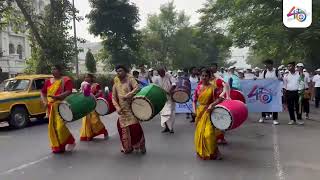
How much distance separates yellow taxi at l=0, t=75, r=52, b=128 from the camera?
569 inches

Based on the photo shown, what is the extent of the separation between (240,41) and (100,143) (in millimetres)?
24883

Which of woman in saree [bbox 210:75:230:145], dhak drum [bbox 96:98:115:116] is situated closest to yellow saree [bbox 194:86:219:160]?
woman in saree [bbox 210:75:230:145]

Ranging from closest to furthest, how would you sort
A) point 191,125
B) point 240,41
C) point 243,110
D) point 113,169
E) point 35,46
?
point 113,169 → point 243,110 → point 191,125 → point 35,46 → point 240,41

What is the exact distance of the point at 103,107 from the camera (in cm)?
1142

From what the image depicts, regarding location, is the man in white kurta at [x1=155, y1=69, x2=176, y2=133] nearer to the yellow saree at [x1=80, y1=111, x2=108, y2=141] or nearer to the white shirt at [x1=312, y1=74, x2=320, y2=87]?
the yellow saree at [x1=80, y1=111, x2=108, y2=141]

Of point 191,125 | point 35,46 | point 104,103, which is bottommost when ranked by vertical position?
point 191,125

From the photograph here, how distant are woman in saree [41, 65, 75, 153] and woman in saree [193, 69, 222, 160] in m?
2.65

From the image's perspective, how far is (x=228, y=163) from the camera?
8.41 m

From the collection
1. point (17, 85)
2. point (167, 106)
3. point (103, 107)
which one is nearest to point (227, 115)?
point (103, 107)

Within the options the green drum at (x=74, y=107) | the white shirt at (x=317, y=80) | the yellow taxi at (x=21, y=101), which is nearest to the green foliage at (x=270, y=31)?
the white shirt at (x=317, y=80)

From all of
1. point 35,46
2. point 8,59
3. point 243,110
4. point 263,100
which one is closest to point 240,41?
point 35,46

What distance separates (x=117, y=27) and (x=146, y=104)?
34.2 meters

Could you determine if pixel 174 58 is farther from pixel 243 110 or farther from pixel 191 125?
pixel 243 110

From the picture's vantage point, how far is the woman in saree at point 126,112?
922 cm
